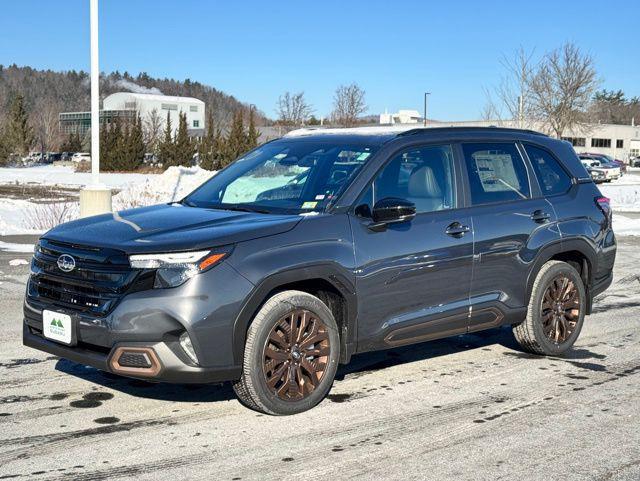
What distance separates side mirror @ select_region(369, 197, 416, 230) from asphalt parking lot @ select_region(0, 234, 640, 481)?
1210 mm

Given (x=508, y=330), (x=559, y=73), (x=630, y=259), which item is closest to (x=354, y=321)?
(x=508, y=330)

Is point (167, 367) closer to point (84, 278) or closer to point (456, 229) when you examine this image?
point (84, 278)

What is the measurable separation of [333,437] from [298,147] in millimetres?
2440

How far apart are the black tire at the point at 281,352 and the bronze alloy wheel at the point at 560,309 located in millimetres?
2303

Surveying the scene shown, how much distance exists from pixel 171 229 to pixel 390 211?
1.44m

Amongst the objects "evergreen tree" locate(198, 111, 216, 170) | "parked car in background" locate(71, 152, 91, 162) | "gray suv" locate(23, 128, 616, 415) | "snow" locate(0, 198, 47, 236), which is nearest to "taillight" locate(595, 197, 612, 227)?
"gray suv" locate(23, 128, 616, 415)

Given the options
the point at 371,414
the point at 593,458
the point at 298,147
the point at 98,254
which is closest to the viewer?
the point at 593,458

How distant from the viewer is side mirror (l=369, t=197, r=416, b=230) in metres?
5.53

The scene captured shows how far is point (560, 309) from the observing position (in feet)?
23.1

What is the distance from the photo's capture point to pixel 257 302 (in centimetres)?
496

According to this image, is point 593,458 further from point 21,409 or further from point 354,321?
point 21,409

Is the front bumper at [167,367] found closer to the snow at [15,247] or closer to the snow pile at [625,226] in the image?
the snow at [15,247]

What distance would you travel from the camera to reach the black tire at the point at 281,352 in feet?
16.4

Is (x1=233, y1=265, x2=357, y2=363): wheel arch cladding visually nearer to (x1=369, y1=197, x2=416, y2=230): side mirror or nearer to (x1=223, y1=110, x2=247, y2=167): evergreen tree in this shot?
(x1=369, y1=197, x2=416, y2=230): side mirror
